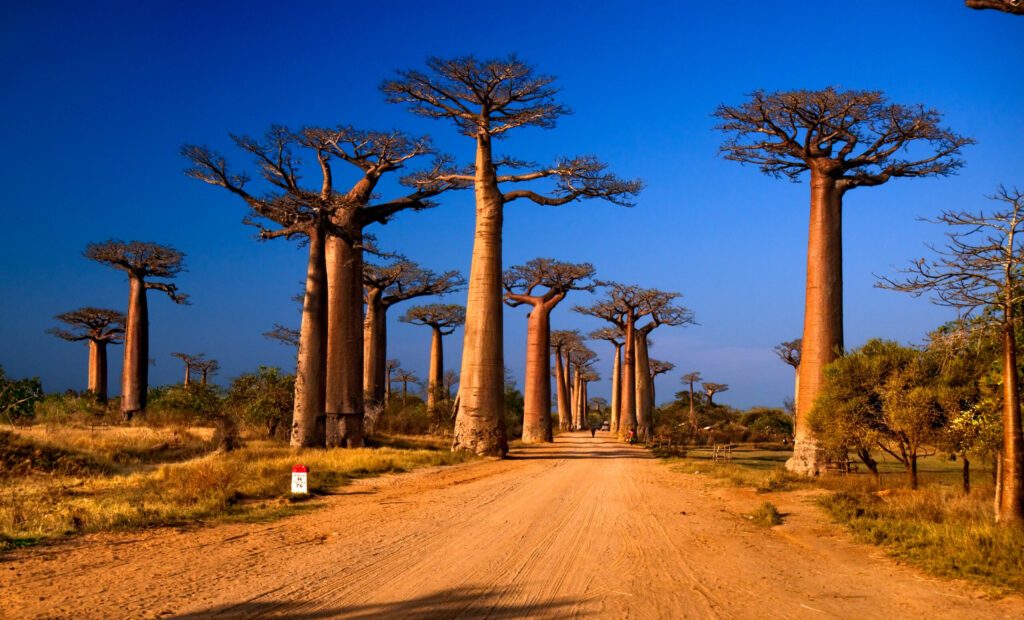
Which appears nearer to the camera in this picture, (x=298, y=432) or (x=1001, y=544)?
(x=1001, y=544)

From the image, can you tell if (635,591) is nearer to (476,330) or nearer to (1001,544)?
(1001,544)

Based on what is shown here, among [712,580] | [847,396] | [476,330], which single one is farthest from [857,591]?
[476,330]

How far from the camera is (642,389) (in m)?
37.2

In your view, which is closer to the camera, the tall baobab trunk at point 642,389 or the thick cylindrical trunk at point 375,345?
the thick cylindrical trunk at point 375,345

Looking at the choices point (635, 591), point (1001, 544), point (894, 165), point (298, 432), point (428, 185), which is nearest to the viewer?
point (635, 591)

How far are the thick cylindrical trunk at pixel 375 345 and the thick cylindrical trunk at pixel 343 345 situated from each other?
9289 mm

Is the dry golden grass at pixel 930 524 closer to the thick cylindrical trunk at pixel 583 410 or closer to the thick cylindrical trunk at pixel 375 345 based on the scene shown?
the thick cylindrical trunk at pixel 375 345

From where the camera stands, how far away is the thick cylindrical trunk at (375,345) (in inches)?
1135

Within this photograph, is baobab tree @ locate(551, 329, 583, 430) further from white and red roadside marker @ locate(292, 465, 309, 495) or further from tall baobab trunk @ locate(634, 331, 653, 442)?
white and red roadside marker @ locate(292, 465, 309, 495)

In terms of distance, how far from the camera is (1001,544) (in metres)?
5.89

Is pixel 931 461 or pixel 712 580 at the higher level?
pixel 712 580

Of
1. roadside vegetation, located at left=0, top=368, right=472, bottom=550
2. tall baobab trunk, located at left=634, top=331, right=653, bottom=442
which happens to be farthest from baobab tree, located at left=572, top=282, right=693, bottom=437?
roadside vegetation, located at left=0, top=368, right=472, bottom=550

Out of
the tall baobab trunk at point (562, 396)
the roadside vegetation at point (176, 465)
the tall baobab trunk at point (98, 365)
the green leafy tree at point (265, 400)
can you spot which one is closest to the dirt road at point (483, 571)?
the roadside vegetation at point (176, 465)

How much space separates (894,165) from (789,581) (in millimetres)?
12332
